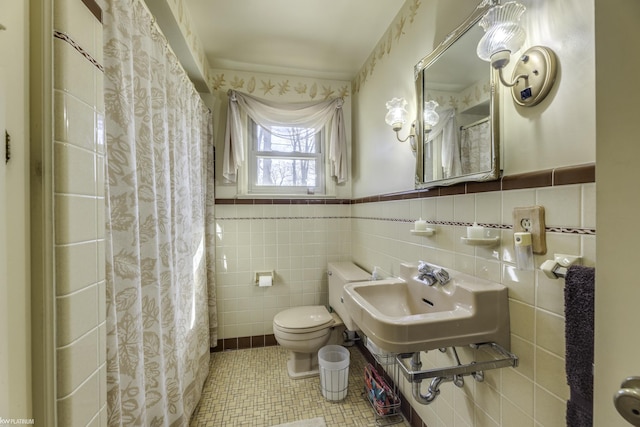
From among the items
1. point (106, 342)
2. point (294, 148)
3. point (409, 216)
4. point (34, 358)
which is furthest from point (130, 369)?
point (294, 148)

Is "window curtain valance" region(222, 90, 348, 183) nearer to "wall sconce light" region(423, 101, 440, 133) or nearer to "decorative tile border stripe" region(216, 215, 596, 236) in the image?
"decorative tile border stripe" region(216, 215, 596, 236)

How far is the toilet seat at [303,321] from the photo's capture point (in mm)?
1775

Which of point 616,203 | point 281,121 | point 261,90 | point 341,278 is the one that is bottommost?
point 341,278

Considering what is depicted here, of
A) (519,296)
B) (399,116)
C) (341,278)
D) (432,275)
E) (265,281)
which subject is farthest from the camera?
(265,281)

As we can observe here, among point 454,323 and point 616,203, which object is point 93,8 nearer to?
point 616,203

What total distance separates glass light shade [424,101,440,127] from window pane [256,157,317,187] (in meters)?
1.27

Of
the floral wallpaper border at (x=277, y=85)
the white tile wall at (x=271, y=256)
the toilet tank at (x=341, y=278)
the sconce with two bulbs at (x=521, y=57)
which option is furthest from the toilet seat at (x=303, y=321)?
the floral wallpaper border at (x=277, y=85)

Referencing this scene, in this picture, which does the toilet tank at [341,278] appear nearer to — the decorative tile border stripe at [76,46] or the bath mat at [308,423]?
the bath mat at [308,423]

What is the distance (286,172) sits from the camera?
2373mm

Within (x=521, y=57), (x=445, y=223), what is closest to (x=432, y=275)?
(x=445, y=223)

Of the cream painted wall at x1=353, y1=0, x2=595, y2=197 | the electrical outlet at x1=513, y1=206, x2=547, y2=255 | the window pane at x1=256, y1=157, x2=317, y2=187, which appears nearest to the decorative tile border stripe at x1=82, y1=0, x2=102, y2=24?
the cream painted wall at x1=353, y1=0, x2=595, y2=197

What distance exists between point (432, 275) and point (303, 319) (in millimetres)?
1102

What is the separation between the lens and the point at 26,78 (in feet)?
1.79

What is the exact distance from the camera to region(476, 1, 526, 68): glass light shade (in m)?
0.78
